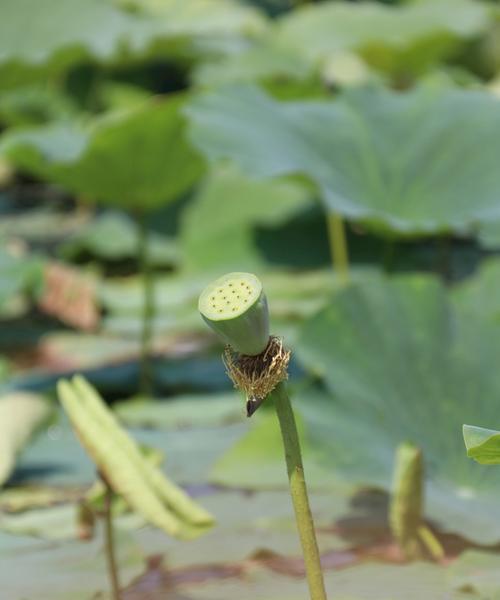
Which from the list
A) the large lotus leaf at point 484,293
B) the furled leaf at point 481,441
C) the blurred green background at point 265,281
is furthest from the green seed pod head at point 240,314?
the large lotus leaf at point 484,293

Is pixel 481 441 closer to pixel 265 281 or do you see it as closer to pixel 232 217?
pixel 265 281

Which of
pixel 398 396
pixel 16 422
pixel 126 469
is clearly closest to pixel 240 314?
pixel 126 469

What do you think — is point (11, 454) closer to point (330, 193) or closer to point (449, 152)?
point (330, 193)

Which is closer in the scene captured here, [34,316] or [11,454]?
[11,454]

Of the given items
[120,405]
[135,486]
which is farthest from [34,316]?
[135,486]

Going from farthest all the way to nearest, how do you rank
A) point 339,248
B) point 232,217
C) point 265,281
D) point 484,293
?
1. point 232,217
2. point 265,281
3. point 339,248
4. point 484,293

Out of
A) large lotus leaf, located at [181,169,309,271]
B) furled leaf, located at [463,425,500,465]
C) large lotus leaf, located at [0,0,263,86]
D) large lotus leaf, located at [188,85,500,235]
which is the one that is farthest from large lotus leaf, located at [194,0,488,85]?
furled leaf, located at [463,425,500,465]

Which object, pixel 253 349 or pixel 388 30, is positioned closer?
pixel 253 349
